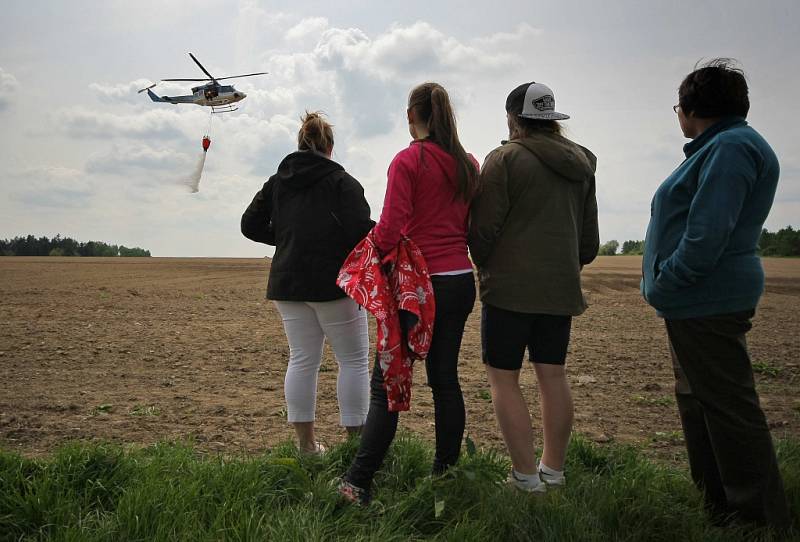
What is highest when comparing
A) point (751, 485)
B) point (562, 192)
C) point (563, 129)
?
point (563, 129)

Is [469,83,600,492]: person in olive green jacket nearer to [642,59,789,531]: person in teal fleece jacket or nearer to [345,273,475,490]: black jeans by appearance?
[345,273,475,490]: black jeans

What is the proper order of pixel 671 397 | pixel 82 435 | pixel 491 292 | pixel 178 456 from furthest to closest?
pixel 671 397 → pixel 82 435 → pixel 178 456 → pixel 491 292

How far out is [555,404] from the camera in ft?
11.6

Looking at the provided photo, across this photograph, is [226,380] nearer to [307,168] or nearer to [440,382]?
[307,168]

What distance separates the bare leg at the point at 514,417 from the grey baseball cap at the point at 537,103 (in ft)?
4.22

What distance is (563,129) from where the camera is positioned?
360 cm

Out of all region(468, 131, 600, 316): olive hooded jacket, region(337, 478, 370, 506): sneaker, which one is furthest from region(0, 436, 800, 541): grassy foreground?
region(468, 131, 600, 316): olive hooded jacket

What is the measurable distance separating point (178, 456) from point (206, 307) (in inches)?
453

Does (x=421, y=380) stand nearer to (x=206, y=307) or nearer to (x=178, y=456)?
(x=178, y=456)

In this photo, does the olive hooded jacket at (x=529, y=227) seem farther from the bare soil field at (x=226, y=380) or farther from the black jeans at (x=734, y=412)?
the bare soil field at (x=226, y=380)

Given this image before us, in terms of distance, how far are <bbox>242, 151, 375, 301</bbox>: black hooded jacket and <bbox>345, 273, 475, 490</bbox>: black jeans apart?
753 millimetres

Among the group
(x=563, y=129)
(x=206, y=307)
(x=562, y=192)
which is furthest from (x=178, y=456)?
(x=206, y=307)

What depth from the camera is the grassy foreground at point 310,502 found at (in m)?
3.01

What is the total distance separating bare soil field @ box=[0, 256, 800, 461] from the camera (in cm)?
528
